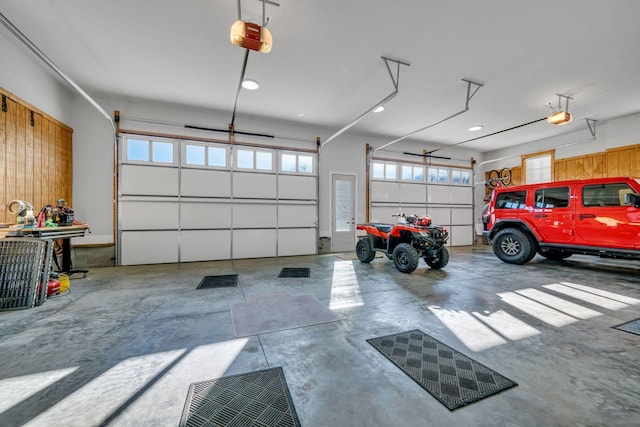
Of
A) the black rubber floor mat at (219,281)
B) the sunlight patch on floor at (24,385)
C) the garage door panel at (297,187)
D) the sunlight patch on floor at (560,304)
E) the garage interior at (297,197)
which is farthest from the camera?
the garage door panel at (297,187)

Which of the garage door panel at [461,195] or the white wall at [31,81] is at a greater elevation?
the white wall at [31,81]

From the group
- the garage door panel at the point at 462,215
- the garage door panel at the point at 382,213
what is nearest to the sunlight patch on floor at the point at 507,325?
the garage door panel at the point at 382,213

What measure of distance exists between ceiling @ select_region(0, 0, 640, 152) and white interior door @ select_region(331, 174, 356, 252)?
2137mm

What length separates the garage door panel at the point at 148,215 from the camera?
562 cm

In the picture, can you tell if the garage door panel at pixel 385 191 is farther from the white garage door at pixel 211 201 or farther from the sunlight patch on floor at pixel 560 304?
the sunlight patch on floor at pixel 560 304

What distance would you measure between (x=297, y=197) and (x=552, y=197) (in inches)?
224

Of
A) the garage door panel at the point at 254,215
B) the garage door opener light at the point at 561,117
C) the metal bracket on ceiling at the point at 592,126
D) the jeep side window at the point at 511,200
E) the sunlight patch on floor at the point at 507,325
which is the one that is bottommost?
the sunlight patch on floor at the point at 507,325

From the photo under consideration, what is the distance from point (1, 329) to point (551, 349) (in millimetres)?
4890

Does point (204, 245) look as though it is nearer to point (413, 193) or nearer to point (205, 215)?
point (205, 215)

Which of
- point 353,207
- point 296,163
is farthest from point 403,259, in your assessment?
point 296,163

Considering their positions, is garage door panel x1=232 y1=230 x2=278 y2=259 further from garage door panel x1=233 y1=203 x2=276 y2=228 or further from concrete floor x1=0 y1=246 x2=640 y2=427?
concrete floor x1=0 y1=246 x2=640 y2=427

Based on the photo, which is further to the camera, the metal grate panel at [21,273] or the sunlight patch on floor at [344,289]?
the sunlight patch on floor at [344,289]

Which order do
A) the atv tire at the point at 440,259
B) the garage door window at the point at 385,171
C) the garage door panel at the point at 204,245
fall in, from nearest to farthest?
the atv tire at the point at 440,259 < the garage door panel at the point at 204,245 < the garage door window at the point at 385,171

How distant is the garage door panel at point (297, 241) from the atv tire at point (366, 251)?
1.79m
